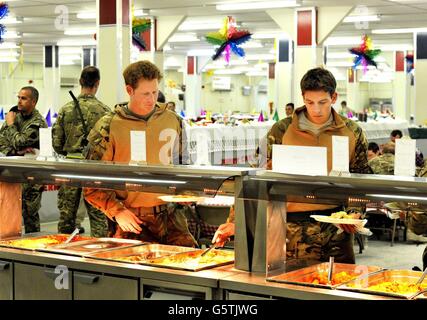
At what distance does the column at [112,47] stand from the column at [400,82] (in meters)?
18.1

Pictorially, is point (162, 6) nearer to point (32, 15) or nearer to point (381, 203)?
point (32, 15)

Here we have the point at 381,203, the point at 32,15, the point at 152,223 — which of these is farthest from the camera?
the point at 32,15

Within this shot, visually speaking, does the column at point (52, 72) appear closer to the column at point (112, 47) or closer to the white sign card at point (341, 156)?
the column at point (112, 47)

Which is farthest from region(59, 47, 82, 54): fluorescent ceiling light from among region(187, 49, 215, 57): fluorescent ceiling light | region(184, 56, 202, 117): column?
region(184, 56, 202, 117): column

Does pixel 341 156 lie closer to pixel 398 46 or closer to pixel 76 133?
pixel 76 133

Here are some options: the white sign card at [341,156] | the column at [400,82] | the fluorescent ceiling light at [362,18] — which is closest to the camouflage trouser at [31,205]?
the white sign card at [341,156]

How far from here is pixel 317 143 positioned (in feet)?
12.8

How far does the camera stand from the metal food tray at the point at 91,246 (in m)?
3.76

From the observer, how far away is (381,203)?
300cm

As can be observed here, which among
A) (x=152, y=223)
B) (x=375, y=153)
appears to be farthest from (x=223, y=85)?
(x=152, y=223)

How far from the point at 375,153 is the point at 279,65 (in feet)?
27.7

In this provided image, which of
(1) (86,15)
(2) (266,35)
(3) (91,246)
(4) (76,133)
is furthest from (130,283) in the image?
(2) (266,35)

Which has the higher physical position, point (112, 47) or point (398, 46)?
point (398, 46)

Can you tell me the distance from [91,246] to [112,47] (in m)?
6.80
